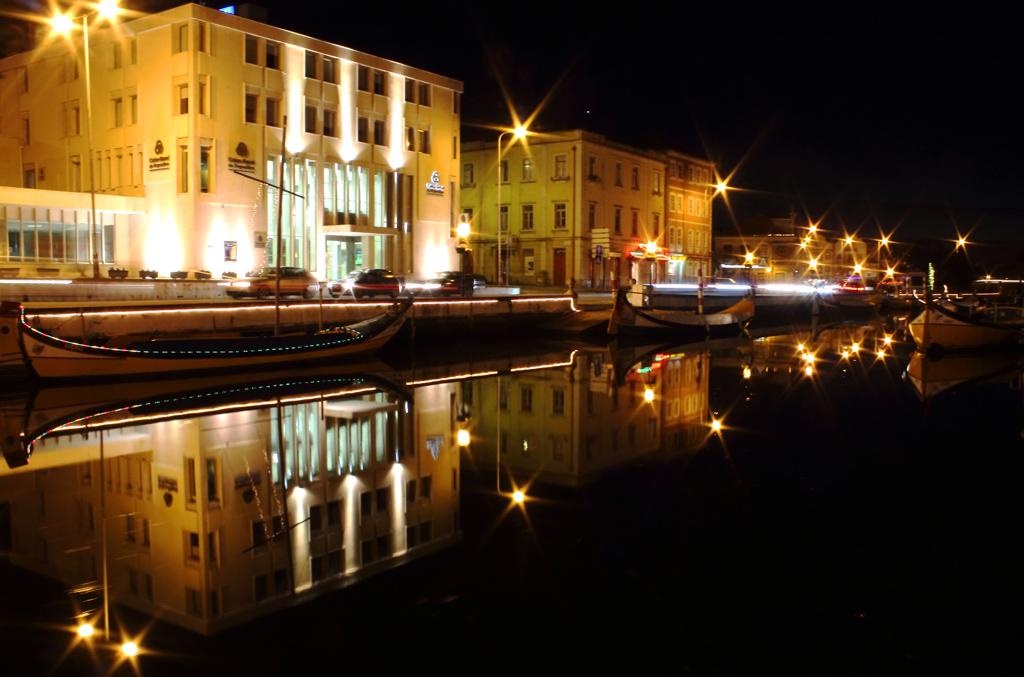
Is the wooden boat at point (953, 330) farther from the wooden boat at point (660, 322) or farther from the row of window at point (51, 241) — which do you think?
the row of window at point (51, 241)

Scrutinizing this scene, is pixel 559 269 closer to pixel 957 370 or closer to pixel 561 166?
pixel 561 166

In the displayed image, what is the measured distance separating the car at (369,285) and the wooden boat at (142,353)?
1269cm

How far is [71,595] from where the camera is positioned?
6797 millimetres

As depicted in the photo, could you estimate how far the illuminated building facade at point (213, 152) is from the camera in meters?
40.2

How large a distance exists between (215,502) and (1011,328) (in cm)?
2931

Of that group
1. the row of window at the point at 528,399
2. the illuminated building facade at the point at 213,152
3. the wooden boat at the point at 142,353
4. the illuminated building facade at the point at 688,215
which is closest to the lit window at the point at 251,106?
the illuminated building facade at the point at 213,152

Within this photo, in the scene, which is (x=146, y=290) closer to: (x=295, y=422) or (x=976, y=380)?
(x=295, y=422)

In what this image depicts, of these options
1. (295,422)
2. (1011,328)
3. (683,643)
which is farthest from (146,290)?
(1011,328)

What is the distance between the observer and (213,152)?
133 ft

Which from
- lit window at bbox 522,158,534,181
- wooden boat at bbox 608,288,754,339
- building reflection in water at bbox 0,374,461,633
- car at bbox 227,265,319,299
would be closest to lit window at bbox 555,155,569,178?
lit window at bbox 522,158,534,181

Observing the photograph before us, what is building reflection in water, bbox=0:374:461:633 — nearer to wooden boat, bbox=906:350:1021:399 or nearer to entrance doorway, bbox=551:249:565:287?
wooden boat, bbox=906:350:1021:399

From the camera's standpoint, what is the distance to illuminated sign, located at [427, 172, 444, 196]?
171 feet

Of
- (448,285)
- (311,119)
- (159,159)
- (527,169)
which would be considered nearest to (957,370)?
(448,285)

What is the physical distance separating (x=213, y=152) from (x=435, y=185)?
14.9 metres
